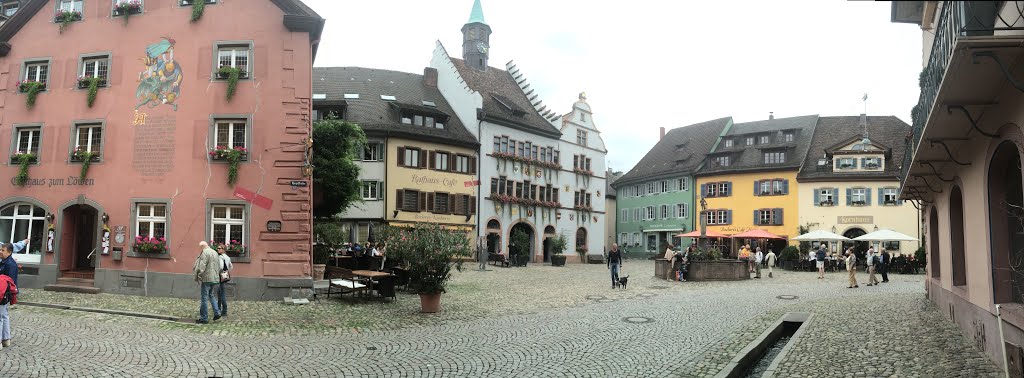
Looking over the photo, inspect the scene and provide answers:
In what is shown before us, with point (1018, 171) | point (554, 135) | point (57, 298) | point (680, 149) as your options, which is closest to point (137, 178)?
point (57, 298)

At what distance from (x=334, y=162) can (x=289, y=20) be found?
982 cm

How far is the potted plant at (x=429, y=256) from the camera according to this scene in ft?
47.2

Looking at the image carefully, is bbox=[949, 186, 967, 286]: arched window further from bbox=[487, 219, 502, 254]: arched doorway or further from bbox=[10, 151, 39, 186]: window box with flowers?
bbox=[487, 219, 502, 254]: arched doorway

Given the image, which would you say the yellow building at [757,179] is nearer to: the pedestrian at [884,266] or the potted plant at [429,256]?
the pedestrian at [884,266]

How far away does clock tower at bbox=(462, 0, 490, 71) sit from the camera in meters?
51.9

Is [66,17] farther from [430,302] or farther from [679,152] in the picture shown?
[679,152]

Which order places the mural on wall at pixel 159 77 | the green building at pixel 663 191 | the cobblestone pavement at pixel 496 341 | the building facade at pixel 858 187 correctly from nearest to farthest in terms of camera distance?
the cobblestone pavement at pixel 496 341, the mural on wall at pixel 159 77, the building facade at pixel 858 187, the green building at pixel 663 191

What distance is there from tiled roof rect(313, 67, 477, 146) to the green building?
2188 cm

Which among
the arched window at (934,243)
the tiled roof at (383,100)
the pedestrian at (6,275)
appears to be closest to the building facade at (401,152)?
the tiled roof at (383,100)

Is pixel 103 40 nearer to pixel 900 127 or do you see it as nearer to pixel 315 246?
pixel 315 246

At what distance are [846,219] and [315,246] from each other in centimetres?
3836

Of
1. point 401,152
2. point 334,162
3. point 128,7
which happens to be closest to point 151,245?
point 128,7

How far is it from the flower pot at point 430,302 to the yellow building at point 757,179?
39.4m

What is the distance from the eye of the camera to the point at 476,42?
52.2m
